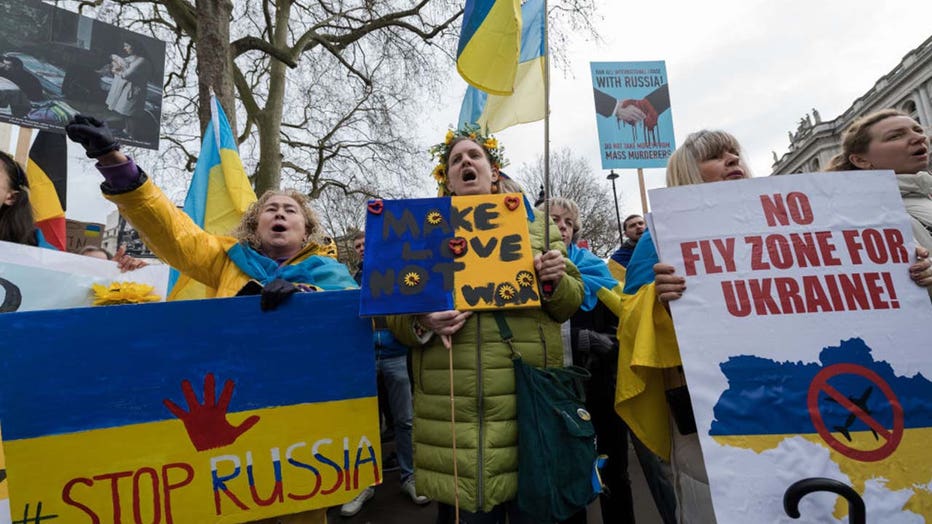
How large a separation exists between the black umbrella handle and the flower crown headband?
1.62 m

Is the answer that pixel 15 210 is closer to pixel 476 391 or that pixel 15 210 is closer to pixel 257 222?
pixel 257 222

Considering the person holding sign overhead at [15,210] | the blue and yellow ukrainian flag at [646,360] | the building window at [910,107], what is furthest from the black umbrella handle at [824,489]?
the building window at [910,107]

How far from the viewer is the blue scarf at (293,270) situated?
1.88m

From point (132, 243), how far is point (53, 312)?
16.3 feet

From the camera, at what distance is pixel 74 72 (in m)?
3.47

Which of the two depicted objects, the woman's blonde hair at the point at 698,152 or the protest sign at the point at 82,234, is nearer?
the woman's blonde hair at the point at 698,152

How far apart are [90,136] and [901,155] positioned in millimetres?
3015

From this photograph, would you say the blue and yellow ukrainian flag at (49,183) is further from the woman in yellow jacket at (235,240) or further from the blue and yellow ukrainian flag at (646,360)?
the blue and yellow ukrainian flag at (646,360)

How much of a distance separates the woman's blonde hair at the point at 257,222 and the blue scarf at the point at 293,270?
165 millimetres

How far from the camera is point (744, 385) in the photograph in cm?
134

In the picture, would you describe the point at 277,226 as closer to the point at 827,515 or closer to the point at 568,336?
the point at 568,336

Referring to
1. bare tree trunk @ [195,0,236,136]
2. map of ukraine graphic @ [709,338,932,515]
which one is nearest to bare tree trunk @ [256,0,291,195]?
bare tree trunk @ [195,0,236,136]

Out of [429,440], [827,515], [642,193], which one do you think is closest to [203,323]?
[429,440]

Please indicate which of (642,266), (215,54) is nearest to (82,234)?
(215,54)
